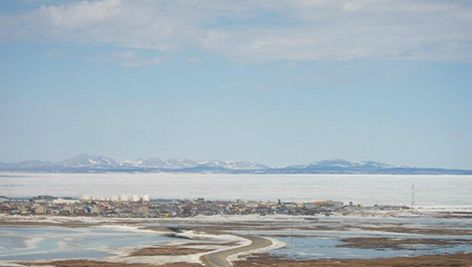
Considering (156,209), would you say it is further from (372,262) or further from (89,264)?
(372,262)

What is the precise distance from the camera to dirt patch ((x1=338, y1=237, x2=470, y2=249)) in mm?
67000

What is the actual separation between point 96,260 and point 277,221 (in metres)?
45.6

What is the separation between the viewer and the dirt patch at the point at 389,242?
6700 centimetres

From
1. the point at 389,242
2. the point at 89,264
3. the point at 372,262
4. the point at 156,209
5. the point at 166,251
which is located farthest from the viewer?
the point at 156,209

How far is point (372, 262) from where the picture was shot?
2175 inches

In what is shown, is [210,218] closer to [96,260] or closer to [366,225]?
[366,225]

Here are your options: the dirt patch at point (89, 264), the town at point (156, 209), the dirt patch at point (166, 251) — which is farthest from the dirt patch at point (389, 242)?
the town at point (156, 209)

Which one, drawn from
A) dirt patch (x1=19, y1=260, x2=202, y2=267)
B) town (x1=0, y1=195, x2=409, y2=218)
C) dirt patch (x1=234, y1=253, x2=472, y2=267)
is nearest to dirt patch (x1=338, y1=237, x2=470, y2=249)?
dirt patch (x1=234, y1=253, x2=472, y2=267)

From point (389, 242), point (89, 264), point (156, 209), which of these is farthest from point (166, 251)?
point (156, 209)

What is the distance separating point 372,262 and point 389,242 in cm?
1561

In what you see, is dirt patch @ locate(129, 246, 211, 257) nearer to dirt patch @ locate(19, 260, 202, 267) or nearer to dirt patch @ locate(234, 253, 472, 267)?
dirt patch @ locate(19, 260, 202, 267)

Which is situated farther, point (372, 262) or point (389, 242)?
point (389, 242)

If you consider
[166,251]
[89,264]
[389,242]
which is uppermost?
[389,242]

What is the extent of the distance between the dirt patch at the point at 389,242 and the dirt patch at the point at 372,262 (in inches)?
348
